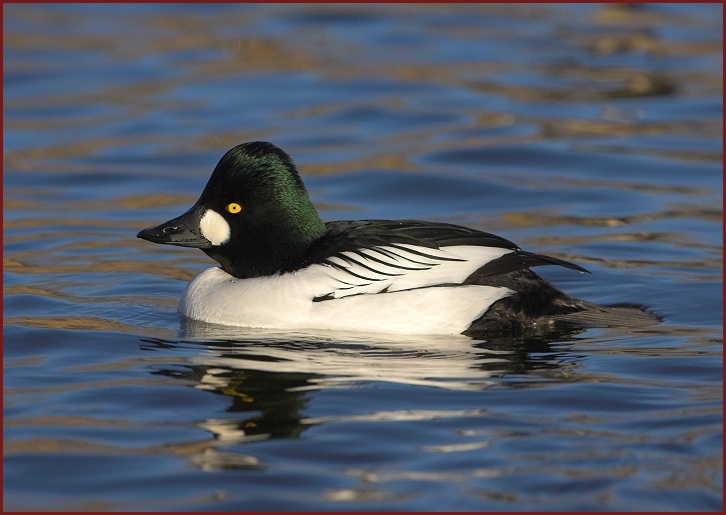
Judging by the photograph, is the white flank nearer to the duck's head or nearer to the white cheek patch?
the duck's head

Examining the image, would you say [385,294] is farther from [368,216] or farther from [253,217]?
[368,216]

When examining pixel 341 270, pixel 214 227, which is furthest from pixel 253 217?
pixel 341 270

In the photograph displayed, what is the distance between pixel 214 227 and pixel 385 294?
3.89 ft

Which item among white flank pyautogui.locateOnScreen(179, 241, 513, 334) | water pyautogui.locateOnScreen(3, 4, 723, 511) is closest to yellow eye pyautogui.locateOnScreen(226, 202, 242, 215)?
white flank pyautogui.locateOnScreen(179, 241, 513, 334)

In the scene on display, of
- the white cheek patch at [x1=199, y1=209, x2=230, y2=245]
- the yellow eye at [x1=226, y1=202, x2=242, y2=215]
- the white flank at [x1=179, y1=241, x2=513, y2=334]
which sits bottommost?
the white flank at [x1=179, y1=241, x2=513, y2=334]

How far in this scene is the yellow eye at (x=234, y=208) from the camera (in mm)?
7988

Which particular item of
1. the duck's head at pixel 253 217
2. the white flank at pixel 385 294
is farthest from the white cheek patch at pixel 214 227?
the white flank at pixel 385 294

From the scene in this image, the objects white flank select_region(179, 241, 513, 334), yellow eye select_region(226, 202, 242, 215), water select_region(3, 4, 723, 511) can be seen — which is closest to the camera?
water select_region(3, 4, 723, 511)

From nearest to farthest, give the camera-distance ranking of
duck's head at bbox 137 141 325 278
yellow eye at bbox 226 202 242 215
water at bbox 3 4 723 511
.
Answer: water at bbox 3 4 723 511, duck's head at bbox 137 141 325 278, yellow eye at bbox 226 202 242 215

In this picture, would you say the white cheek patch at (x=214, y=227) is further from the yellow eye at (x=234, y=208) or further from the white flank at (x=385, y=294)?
the white flank at (x=385, y=294)

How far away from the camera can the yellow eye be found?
799 cm

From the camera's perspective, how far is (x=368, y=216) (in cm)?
1145

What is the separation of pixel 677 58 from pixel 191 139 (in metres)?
6.94

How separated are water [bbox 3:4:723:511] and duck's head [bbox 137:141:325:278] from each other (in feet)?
1.71
